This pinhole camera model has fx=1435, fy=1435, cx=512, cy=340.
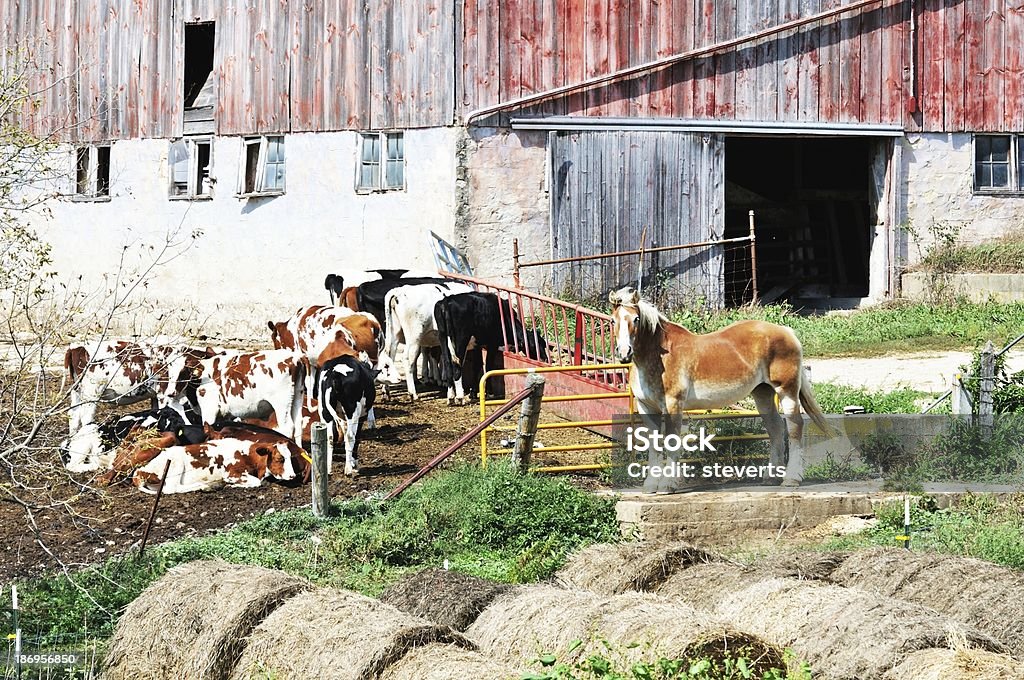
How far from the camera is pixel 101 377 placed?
16.2 meters

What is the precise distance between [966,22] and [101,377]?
588 inches

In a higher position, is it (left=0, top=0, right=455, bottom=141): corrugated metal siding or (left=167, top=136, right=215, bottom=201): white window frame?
(left=0, top=0, right=455, bottom=141): corrugated metal siding

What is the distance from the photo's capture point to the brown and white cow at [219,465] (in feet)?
45.9

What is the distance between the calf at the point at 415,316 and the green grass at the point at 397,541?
608 cm

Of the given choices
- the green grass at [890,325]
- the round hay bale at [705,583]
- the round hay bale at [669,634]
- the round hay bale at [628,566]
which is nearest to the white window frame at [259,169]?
the green grass at [890,325]

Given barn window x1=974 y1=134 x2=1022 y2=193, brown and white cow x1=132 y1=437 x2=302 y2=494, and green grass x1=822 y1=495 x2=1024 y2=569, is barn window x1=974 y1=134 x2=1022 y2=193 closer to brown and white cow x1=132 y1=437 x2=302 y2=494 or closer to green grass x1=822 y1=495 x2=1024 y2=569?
green grass x1=822 y1=495 x2=1024 y2=569

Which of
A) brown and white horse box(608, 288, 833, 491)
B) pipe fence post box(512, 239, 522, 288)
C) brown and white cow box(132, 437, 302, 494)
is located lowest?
brown and white cow box(132, 437, 302, 494)

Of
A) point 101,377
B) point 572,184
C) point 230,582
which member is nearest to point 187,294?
point 572,184

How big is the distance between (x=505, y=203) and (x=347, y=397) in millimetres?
8215

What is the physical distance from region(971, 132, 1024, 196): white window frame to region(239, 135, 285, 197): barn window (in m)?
11.4

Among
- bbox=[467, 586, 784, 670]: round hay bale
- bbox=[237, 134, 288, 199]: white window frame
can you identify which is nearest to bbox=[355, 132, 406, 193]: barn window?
bbox=[237, 134, 288, 199]: white window frame

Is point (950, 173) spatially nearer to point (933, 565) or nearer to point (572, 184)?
point (572, 184)

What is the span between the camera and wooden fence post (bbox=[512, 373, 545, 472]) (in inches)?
508

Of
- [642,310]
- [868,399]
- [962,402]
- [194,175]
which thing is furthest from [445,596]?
[194,175]
